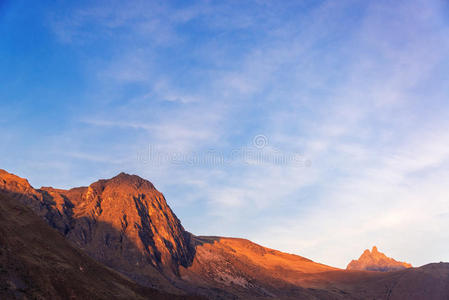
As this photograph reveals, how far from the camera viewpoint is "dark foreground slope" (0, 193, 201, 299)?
53.8 m

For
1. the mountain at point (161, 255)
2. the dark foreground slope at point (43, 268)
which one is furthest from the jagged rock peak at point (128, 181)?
the dark foreground slope at point (43, 268)

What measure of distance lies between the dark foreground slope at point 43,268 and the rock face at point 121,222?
56.5 metres

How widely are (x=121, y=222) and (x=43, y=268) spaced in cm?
10565

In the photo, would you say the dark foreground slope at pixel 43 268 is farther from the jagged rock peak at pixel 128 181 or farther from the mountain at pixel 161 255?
the jagged rock peak at pixel 128 181

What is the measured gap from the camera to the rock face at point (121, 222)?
480ft

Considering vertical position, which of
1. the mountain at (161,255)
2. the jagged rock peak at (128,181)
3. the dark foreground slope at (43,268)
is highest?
the jagged rock peak at (128,181)

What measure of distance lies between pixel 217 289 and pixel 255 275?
32.2m

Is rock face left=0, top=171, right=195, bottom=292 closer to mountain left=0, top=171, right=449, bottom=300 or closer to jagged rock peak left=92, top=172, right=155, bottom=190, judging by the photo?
jagged rock peak left=92, top=172, right=155, bottom=190

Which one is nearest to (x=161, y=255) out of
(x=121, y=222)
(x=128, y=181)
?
(x=121, y=222)

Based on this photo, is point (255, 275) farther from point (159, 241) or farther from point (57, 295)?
point (57, 295)

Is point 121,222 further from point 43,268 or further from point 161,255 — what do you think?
point 43,268

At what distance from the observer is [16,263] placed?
185 feet

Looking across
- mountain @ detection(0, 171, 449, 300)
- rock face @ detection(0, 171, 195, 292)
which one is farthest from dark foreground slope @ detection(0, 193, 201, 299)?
rock face @ detection(0, 171, 195, 292)

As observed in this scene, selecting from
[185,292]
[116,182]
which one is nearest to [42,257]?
[185,292]
